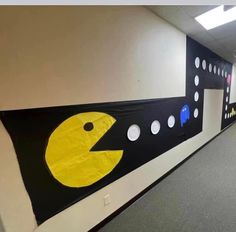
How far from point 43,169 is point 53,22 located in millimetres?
1210

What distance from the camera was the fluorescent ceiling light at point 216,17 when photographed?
2189 millimetres

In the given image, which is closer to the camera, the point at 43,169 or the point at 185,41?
the point at 43,169

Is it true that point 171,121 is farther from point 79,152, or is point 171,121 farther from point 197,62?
point 79,152

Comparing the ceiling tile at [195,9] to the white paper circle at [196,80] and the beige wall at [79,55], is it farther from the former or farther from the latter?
the white paper circle at [196,80]

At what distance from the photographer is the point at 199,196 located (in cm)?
219

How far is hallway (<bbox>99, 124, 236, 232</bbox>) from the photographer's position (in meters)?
1.73

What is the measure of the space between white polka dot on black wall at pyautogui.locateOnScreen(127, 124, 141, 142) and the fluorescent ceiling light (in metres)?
1.84

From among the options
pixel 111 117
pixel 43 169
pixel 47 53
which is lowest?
pixel 43 169

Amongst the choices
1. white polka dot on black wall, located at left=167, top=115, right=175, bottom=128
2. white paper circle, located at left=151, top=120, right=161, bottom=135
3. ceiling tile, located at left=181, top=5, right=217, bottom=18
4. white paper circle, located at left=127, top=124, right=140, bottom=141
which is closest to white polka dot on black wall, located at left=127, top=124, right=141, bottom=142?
white paper circle, located at left=127, top=124, right=140, bottom=141

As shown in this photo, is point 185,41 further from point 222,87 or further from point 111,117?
point 222,87

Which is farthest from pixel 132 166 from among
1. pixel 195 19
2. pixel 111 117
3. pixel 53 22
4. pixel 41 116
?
pixel 195 19

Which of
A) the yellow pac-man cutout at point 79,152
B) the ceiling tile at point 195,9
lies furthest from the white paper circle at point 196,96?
the yellow pac-man cutout at point 79,152

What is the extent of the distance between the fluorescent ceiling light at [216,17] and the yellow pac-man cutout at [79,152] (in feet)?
6.64

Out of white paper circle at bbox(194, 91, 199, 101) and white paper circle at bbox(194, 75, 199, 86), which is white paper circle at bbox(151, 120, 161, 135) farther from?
Result: white paper circle at bbox(194, 75, 199, 86)
